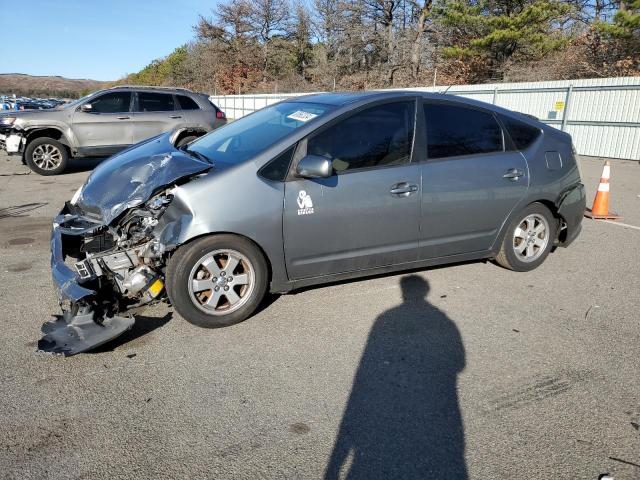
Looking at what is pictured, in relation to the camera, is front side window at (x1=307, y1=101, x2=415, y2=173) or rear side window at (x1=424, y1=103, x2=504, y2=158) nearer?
front side window at (x1=307, y1=101, x2=415, y2=173)

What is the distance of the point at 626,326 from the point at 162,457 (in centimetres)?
352

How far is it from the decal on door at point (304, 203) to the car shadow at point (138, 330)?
133cm

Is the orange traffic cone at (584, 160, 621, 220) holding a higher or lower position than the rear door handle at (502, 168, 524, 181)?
lower

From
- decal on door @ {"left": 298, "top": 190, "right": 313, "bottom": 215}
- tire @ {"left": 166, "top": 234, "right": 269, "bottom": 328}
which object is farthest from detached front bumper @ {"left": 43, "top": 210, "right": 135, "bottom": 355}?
decal on door @ {"left": 298, "top": 190, "right": 313, "bottom": 215}

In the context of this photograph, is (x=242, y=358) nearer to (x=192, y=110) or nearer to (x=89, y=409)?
(x=89, y=409)

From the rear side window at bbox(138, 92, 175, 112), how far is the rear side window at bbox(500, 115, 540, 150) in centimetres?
818

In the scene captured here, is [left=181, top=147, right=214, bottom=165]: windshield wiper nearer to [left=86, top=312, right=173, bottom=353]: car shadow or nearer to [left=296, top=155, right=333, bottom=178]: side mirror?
[left=296, top=155, right=333, bottom=178]: side mirror

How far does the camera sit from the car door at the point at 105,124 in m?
10.4

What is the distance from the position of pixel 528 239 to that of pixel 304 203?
2.55 meters

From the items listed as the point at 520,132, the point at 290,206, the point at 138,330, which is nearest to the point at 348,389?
the point at 290,206

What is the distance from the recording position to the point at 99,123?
10.5 metres

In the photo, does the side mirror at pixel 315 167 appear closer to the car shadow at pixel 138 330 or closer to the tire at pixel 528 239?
the car shadow at pixel 138 330

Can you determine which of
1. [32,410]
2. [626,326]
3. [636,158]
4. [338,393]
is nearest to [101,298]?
[32,410]

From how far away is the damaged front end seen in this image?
3291 millimetres
